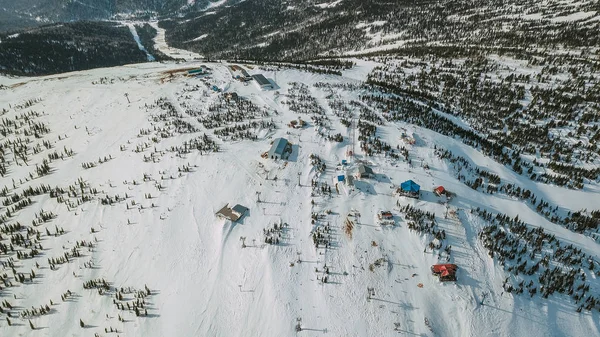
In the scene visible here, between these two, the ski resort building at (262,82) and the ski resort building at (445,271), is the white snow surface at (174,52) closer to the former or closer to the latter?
the ski resort building at (262,82)

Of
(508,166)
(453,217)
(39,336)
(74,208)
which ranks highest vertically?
(74,208)

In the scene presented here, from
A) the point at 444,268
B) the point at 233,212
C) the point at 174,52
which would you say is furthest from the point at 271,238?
the point at 174,52

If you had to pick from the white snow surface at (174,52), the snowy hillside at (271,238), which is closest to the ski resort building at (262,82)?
the snowy hillside at (271,238)

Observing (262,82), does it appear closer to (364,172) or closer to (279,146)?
(279,146)

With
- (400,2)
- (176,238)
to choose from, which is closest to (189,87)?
(176,238)

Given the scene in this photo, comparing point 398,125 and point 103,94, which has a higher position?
point 103,94

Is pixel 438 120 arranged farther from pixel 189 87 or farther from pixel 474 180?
pixel 189 87
